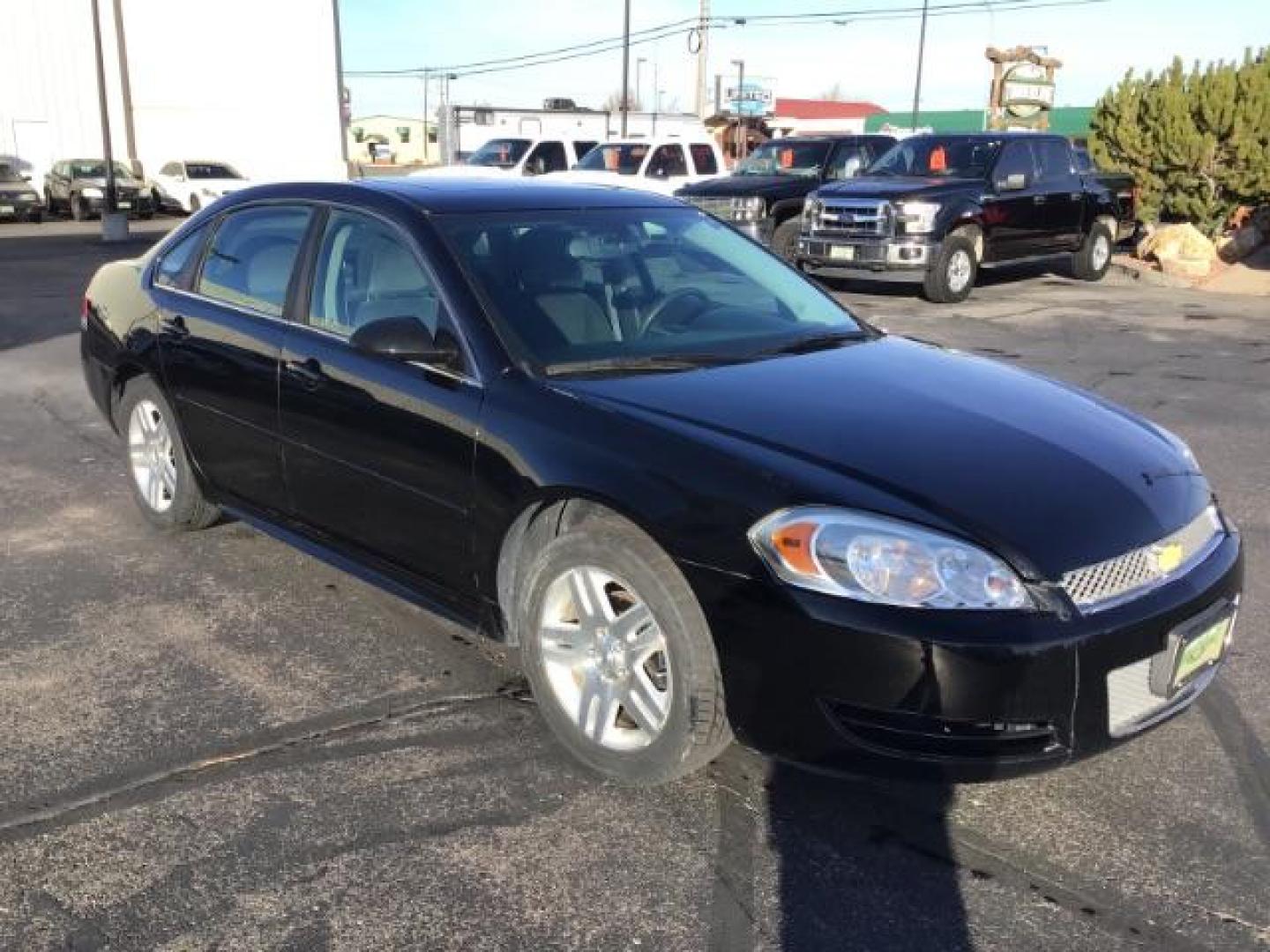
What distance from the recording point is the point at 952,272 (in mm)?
14070

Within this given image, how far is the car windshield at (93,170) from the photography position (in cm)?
3098

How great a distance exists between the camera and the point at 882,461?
2947 millimetres

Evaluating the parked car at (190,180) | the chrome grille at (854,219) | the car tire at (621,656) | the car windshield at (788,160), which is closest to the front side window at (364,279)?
the car tire at (621,656)

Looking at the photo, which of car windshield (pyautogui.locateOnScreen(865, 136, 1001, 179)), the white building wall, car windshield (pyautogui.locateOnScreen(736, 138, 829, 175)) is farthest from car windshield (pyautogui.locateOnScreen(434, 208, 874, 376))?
the white building wall

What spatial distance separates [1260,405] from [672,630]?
705cm

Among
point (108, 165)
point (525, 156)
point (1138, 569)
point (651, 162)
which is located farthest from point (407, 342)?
point (108, 165)

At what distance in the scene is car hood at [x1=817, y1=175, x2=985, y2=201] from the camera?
538 inches

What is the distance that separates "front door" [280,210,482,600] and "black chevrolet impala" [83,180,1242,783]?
0.01 meters

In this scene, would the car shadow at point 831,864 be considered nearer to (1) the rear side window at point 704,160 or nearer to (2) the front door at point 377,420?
(2) the front door at point 377,420

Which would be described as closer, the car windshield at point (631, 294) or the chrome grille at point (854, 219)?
the car windshield at point (631, 294)

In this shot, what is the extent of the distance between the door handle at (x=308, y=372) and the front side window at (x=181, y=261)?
1084 mm

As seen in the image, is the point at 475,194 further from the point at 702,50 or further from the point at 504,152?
the point at 702,50

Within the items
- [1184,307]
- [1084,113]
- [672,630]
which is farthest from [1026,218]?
[1084,113]

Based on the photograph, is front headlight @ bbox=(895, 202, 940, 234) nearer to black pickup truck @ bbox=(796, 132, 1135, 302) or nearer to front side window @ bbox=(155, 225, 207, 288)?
black pickup truck @ bbox=(796, 132, 1135, 302)
